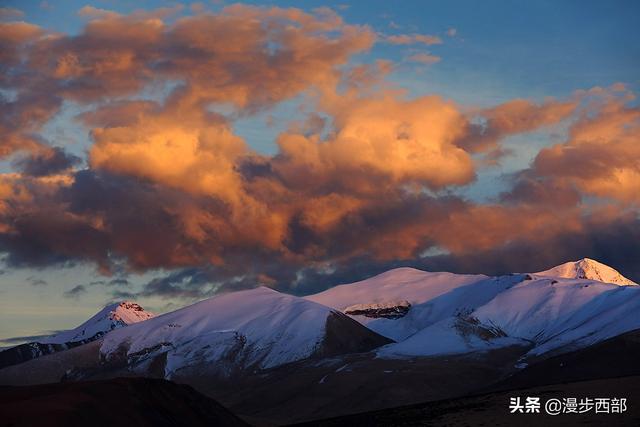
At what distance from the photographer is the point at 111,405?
10388 centimetres

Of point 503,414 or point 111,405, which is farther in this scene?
point 503,414

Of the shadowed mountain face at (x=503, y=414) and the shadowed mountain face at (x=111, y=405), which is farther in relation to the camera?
the shadowed mountain face at (x=503, y=414)

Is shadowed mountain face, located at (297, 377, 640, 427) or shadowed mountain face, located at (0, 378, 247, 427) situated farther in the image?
shadowed mountain face, located at (297, 377, 640, 427)

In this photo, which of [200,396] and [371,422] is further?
[371,422]

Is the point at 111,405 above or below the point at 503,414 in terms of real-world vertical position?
above

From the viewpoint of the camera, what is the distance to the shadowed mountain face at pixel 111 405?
310 ft

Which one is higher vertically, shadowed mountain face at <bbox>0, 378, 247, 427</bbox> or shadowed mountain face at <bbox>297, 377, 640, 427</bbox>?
shadowed mountain face at <bbox>0, 378, 247, 427</bbox>

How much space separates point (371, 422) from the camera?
146m

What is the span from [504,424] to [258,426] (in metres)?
51.8

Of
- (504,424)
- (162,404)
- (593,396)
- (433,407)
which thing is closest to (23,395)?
(162,404)

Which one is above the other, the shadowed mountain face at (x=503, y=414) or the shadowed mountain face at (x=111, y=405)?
the shadowed mountain face at (x=111, y=405)

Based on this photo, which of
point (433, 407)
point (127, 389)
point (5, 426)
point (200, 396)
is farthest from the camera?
point (433, 407)

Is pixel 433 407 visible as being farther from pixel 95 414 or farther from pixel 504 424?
pixel 95 414

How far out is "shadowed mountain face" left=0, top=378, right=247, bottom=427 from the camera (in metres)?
94.5
